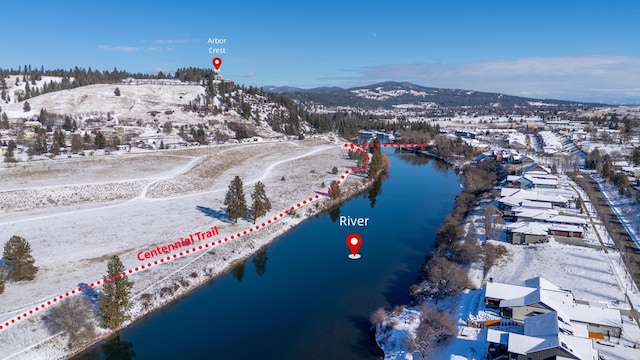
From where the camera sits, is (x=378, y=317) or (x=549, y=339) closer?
(x=549, y=339)

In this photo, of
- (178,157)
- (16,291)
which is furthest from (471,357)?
(178,157)

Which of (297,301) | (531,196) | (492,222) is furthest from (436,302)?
(531,196)

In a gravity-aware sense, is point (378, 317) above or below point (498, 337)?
below

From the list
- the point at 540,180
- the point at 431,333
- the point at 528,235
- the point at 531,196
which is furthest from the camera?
the point at 540,180

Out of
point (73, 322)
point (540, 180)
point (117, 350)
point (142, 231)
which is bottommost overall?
point (117, 350)

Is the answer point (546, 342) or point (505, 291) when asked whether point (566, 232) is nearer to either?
point (505, 291)

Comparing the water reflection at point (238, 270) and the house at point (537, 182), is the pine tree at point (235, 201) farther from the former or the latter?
the house at point (537, 182)

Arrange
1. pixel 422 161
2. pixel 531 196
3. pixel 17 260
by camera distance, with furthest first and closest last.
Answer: pixel 422 161 < pixel 531 196 < pixel 17 260

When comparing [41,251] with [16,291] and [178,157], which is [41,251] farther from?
[178,157]
